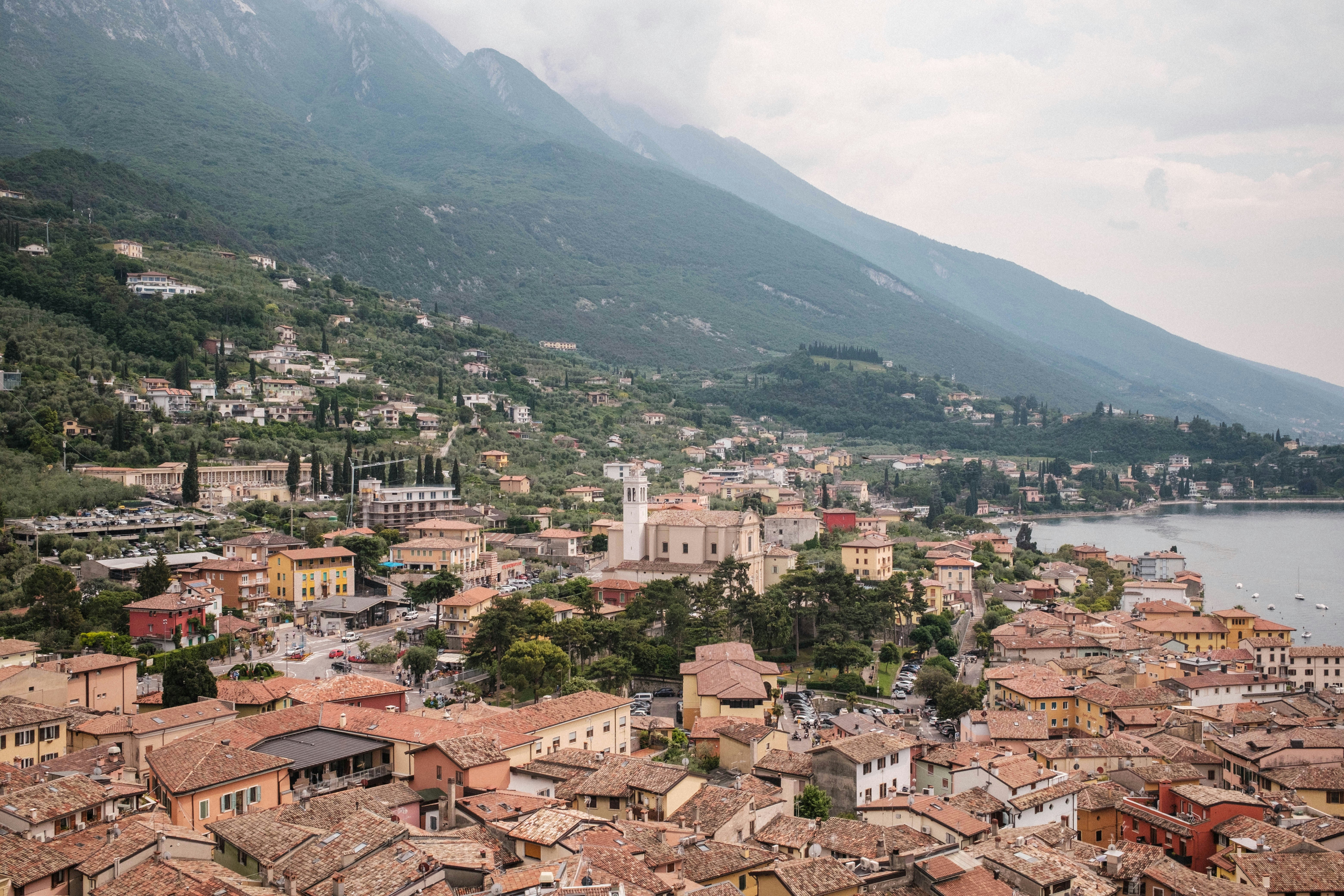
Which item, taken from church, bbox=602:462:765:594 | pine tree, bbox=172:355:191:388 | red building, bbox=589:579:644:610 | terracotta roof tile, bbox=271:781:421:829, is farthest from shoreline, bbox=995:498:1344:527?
terracotta roof tile, bbox=271:781:421:829

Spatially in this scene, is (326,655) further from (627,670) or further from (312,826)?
(312,826)

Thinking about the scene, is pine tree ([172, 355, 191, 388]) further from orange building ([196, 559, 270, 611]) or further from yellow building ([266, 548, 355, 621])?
orange building ([196, 559, 270, 611])

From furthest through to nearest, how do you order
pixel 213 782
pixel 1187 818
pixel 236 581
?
pixel 236 581
pixel 1187 818
pixel 213 782

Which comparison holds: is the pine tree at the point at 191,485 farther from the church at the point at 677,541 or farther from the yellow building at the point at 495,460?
the yellow building at the point at 495,460

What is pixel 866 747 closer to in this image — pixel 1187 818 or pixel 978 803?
pixel 978 803

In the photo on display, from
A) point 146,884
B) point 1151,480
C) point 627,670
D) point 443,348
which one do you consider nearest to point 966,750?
point 627,670

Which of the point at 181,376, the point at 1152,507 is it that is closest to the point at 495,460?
the point at 181,376
